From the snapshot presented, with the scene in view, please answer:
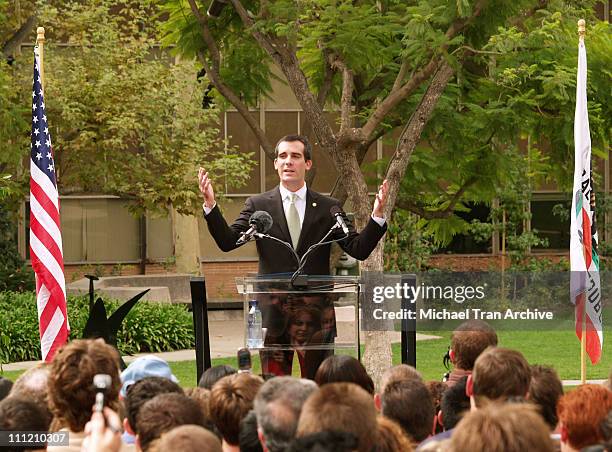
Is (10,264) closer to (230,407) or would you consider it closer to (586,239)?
(586,239)

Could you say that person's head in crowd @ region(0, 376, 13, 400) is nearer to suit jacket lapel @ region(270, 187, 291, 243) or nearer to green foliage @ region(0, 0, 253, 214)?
suit jacket lapel @ region(270, 187, 291, 243)

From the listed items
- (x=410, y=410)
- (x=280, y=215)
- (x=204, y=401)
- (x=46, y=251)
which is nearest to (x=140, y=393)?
(x=204, y=401)

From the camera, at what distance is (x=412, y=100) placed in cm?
1532

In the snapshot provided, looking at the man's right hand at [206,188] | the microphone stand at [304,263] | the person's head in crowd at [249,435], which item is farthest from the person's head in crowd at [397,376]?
the man's right hand at [206,188]

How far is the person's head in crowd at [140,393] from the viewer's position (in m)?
5.32

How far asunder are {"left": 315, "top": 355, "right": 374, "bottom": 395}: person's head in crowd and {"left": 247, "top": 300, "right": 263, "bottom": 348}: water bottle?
5.27 ft

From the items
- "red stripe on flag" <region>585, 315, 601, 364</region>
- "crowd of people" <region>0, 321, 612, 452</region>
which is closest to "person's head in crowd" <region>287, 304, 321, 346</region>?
"crowd of people" <region>0, 321, 612, 452</region>

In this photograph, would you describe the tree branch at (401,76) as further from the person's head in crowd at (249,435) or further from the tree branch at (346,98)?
the person's head in crowd at (249,435)

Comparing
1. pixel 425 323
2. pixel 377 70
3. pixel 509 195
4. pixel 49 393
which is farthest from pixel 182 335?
pixel 49 393

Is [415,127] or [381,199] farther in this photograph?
[415,127]

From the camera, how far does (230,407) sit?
5.26m

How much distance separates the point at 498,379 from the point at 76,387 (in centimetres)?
178

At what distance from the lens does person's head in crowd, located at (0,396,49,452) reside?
499cm

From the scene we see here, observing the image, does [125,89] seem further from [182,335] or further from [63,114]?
[182,335]
